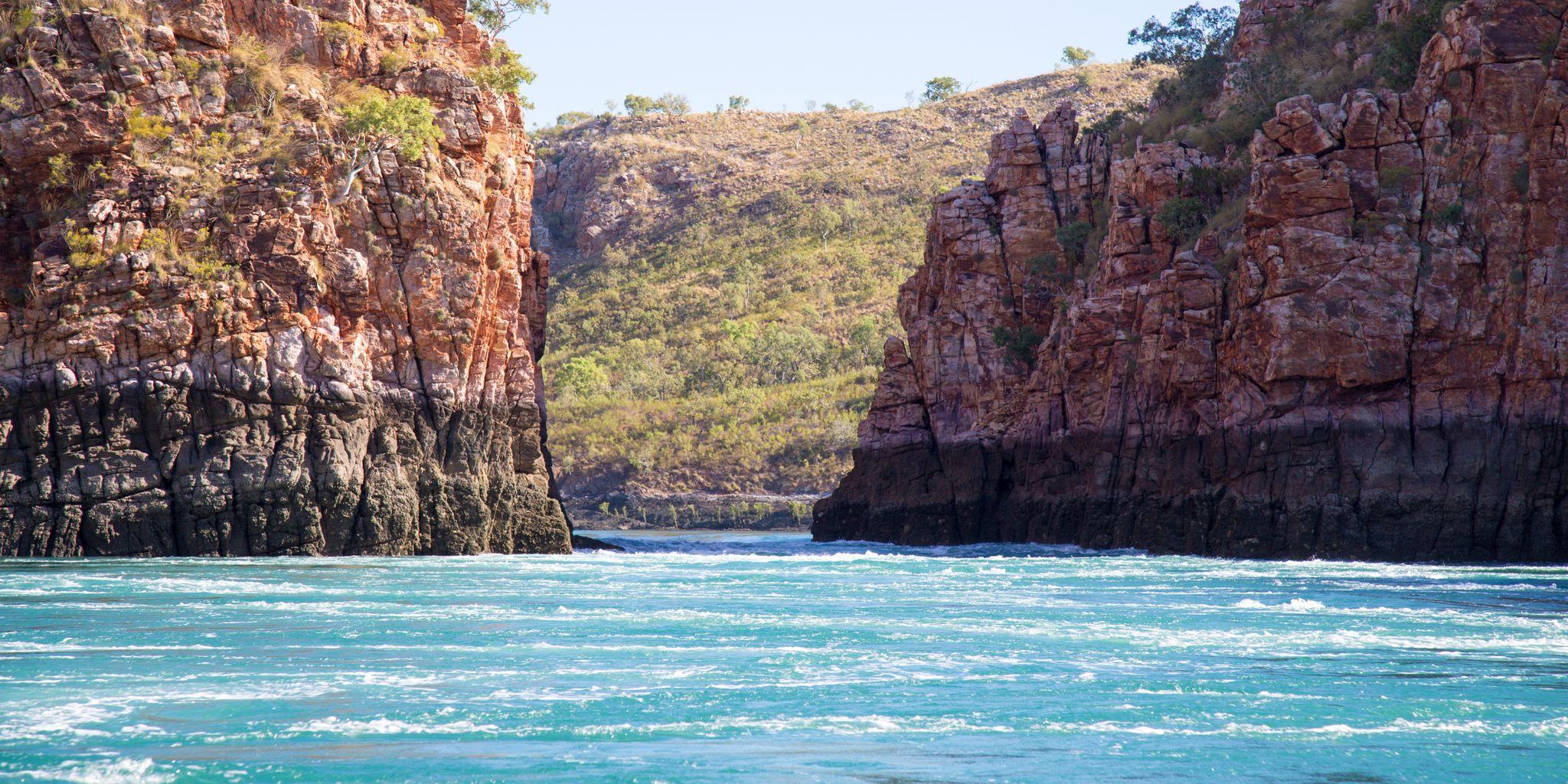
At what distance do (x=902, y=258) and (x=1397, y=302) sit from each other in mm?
90916

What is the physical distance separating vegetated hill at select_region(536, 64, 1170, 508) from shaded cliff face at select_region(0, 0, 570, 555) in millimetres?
58268

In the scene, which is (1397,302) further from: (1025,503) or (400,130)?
(400,130)

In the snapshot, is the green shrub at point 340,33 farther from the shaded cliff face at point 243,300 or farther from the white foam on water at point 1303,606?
the white foam on water at point 1303,606

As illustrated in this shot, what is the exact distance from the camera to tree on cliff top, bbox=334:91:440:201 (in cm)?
3988

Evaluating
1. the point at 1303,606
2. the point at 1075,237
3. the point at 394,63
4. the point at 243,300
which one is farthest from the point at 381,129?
the point at 1075,237

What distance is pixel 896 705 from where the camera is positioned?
14.8 m

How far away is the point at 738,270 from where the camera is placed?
13538 cm

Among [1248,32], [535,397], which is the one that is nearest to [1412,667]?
[535,397]

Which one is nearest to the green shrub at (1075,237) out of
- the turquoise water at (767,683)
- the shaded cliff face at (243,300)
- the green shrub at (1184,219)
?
the green shrub at (1184,219)

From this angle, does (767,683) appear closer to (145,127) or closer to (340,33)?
(145,127)

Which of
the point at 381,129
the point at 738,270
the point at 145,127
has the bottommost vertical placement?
the point at 145,127

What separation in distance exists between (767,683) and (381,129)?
2797 centimetres

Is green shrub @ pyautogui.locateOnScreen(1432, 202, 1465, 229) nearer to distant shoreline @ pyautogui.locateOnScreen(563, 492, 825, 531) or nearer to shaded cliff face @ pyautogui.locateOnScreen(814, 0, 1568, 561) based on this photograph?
shaded cliff face @ pyautogui.locateOnScreen(814, 0, 1568, 561)

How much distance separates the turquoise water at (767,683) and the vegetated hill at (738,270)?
2863 inches
